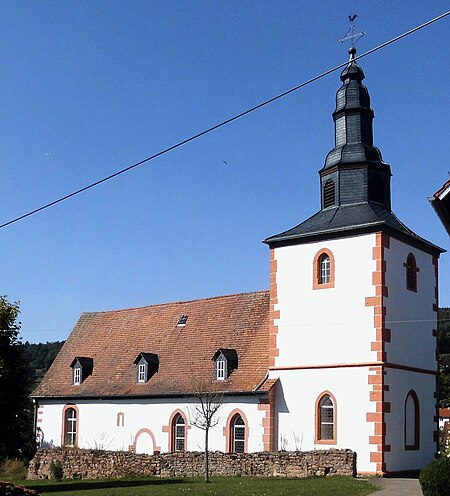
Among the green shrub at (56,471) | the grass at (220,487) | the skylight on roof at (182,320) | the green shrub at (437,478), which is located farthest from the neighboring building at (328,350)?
the green shrub at (437,478)

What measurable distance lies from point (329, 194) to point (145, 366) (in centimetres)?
1131

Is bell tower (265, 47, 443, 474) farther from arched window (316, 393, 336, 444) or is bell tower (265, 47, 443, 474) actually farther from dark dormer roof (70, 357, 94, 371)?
dark dormer roof (70, 357, 94, 371)

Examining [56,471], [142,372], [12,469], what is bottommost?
[12,469]

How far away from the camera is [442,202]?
14.9 metres

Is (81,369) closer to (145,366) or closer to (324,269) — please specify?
(145,366)

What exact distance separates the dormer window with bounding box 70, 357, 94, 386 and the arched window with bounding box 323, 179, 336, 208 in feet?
48.1

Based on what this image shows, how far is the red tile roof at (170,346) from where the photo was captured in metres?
34.0

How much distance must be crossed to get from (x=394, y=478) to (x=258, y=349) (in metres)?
8.01

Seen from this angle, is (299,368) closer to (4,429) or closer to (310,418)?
(310,418)

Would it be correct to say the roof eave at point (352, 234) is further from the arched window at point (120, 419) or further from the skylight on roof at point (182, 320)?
the arched window at point (120, 419)

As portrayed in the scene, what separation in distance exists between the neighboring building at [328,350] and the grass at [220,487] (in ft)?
11.4

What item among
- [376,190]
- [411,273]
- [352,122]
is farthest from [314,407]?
[352,122]

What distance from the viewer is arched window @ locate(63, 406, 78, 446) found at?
39.1 metres

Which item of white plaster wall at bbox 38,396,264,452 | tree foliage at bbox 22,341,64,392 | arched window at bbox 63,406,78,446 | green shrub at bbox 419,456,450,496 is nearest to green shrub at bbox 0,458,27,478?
white plaster wall at bbox 38,396,264,452
